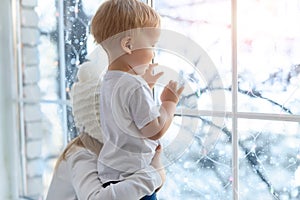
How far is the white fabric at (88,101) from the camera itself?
1104 millimetres

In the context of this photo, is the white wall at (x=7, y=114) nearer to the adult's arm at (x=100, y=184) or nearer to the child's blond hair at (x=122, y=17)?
the adult's arm at (x=100, y=184)

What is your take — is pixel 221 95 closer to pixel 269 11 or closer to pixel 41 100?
pixel 269 11

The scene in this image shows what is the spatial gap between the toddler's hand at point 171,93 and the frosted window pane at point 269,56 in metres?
0.36

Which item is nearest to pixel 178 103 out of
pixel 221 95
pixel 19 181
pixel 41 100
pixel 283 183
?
pixel 221 95

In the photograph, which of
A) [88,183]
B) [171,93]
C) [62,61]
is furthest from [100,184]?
[62,61]

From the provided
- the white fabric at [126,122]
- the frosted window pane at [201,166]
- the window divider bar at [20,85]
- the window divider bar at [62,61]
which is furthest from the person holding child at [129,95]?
the window divider bar at [20,85]

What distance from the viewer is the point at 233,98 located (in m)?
1.33

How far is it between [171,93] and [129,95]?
0.11 meters

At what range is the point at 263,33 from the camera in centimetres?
126

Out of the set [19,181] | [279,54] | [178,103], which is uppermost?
[279,54]

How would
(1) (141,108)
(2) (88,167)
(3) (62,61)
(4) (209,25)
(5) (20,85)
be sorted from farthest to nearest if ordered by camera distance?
(5) (20,85)
(3) (62,61)
(4) (209,25)
(2) (88,167)
(1) (141,108)

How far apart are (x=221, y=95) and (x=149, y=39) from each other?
0.27 m

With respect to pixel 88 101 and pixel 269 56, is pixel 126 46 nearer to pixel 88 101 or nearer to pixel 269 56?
pixel 88 101

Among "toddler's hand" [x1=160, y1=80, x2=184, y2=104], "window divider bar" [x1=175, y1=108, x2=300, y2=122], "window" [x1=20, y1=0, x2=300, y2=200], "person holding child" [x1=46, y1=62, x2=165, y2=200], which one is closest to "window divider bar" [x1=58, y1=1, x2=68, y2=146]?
"window" [x1=20, y1=0, x2=300, y2=200]
